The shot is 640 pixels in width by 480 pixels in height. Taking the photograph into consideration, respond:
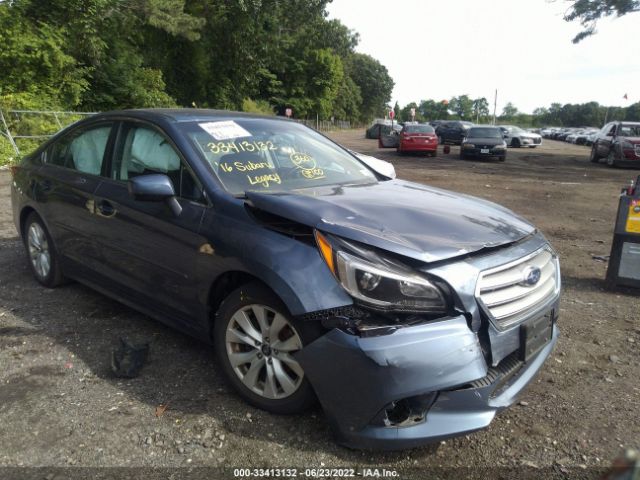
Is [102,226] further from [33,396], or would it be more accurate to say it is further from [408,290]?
[408,290]

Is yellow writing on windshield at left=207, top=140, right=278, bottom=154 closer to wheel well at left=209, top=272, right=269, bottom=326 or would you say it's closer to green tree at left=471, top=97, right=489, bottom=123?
wheel well at left=209, top=272, right=269, bottom=326

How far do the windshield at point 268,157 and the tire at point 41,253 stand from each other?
1930 mm

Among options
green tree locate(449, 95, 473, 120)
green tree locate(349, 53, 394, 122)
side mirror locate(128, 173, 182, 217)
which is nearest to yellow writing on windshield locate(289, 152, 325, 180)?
side mirror locate(128, 173, 182, 217)

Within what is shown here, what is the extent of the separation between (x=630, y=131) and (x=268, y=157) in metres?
18.6

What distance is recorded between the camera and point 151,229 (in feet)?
10.7

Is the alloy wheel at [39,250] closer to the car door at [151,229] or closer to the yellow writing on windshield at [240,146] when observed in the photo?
the car door at [151,229]

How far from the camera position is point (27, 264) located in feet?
17.4

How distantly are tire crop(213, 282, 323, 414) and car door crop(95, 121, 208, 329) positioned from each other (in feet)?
1.06

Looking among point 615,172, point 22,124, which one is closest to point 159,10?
point 22,124

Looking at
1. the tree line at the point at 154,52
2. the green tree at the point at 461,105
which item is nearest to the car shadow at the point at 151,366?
the tree line at the point at 154,52

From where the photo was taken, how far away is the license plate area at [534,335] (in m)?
2.50

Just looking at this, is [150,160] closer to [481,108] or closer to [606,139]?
[606,139]

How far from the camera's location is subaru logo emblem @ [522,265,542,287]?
2.61m

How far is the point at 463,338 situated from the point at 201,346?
201cm
